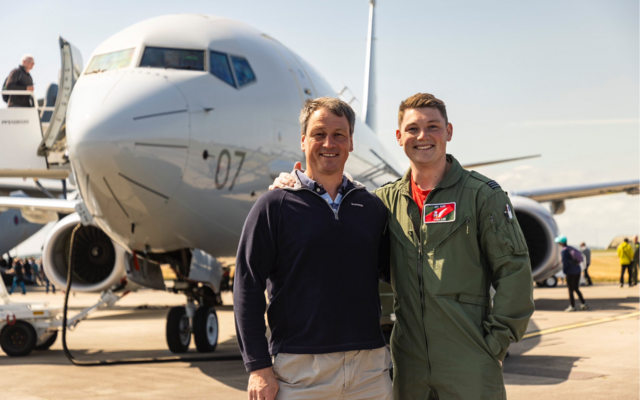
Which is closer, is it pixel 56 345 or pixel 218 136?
pixel 218 136

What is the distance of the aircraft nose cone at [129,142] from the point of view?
5.25m

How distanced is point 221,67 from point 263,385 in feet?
15.2

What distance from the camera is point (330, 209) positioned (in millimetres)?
2289

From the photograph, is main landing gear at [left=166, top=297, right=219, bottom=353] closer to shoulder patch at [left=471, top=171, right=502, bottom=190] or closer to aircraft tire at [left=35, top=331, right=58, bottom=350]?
aircraft tire at [left=35, top=331, right=58, bottom=350]

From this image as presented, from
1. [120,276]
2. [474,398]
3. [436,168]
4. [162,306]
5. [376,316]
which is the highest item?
[436,168]

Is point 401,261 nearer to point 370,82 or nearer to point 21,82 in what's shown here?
point 21,82

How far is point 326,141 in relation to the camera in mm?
2336

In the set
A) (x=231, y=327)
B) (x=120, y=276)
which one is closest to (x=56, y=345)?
(x=120, y=276)

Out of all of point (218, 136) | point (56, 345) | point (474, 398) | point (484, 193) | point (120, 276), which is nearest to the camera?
point (474, 398)

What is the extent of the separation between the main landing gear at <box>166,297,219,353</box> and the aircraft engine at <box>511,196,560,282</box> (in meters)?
5.79

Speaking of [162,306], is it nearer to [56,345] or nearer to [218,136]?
[56,345]

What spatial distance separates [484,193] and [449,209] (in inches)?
5.6

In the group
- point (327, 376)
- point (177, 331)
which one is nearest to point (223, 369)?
point (177, 331)

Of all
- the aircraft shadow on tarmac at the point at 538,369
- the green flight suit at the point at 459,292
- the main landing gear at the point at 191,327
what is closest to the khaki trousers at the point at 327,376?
the green flight suit at the point at 459,292
